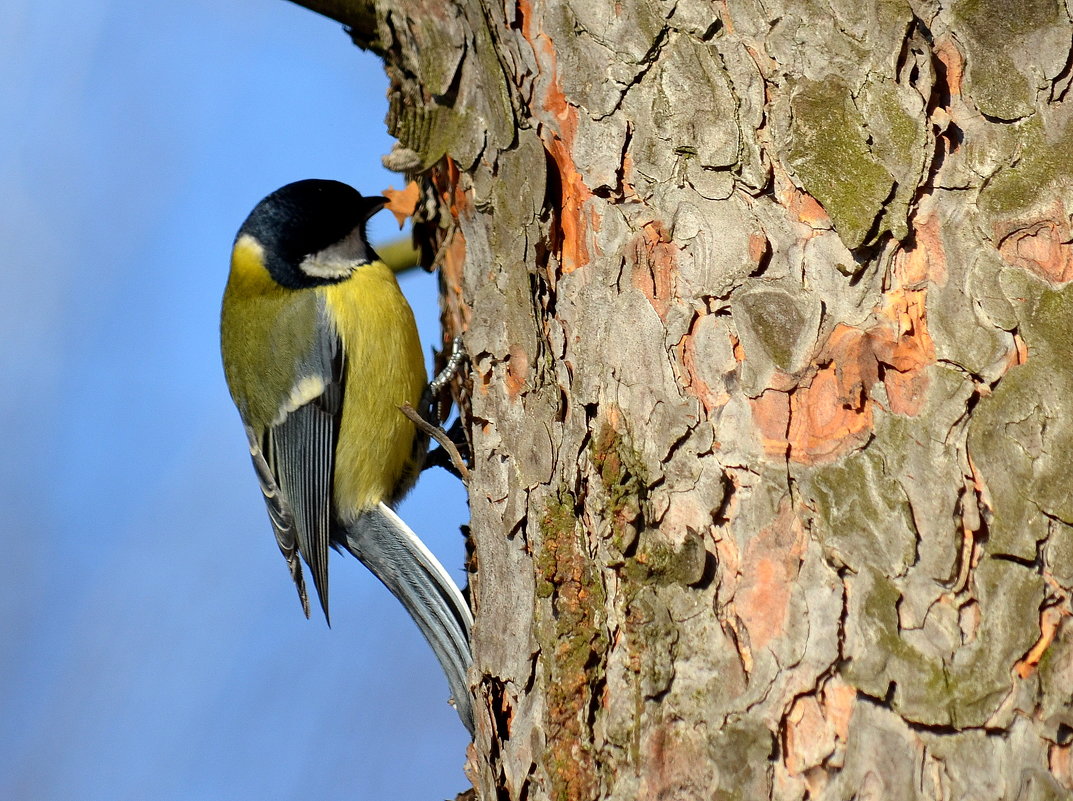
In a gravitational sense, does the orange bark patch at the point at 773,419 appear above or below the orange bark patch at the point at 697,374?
below

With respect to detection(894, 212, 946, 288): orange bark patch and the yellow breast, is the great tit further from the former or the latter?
detection(894, 212, 946, 288): orange bark patch

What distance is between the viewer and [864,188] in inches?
56.7

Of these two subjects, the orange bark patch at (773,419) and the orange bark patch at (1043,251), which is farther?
the orange bark patch at (773,419)

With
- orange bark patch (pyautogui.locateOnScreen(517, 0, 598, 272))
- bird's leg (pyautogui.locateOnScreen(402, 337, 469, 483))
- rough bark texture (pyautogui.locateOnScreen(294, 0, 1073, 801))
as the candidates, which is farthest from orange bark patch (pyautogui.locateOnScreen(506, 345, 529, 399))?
bird's leg (pyautogui.locateOnScreen(402, 337, 469, 483))

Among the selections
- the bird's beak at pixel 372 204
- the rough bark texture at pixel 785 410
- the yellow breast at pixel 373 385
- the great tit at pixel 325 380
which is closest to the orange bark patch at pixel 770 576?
the rough bark texture at pixel 785 410

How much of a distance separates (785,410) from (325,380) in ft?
5.27

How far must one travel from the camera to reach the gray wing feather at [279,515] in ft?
9.22

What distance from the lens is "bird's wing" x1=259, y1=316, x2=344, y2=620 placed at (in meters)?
2.69

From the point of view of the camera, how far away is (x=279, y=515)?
2885 millimetres

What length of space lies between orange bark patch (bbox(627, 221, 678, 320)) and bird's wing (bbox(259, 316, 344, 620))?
1297 mm

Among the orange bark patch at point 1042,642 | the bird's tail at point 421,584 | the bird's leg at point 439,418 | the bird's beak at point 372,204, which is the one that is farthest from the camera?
the bird's beak at point 372,204

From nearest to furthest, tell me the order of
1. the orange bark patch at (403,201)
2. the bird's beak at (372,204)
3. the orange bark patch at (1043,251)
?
the orange bark patch at (1043,251), the orange bark patch at (403,201), the bird's beak at (372,204)

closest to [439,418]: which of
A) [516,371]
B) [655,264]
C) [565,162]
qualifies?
[516,371]

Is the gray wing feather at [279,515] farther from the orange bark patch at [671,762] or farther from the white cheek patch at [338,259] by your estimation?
the orange bark patch at [671,762]
